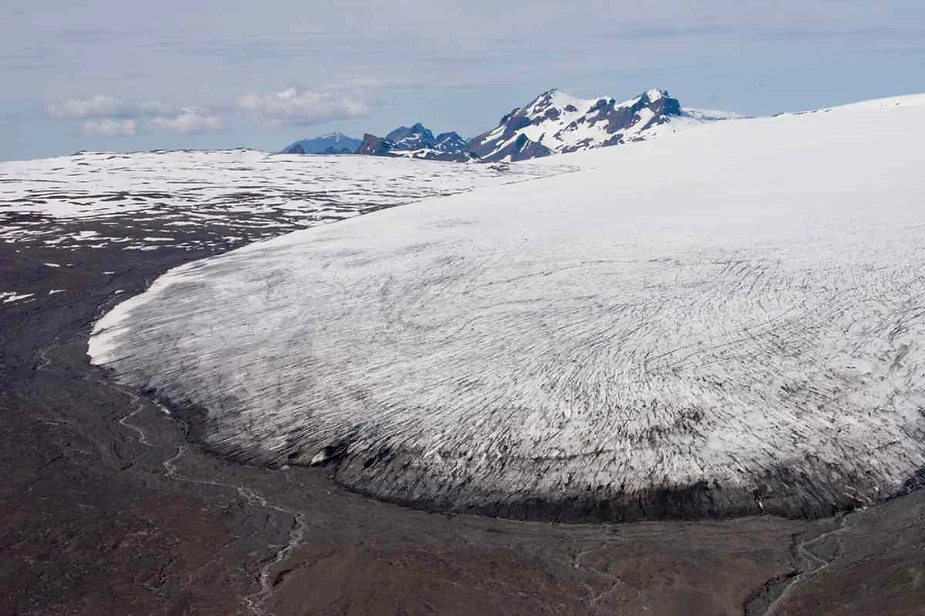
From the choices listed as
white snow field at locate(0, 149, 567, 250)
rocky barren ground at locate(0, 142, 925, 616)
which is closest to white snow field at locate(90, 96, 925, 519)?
rocky barren ground at locate(0, 142, 925, 616)

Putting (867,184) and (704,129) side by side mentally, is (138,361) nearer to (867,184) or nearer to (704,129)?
(867,184)

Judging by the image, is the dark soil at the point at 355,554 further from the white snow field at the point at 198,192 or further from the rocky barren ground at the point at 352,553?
the white snow field at the point at 198,192

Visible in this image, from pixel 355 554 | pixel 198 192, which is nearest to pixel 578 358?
pixel 355 554

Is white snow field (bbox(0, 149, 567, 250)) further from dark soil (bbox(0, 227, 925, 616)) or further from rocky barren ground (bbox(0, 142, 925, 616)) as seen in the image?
dark soil (bbox(0, 227, 925, 616))

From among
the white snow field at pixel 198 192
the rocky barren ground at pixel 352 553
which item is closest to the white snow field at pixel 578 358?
the rocky barren ground at pixel 352 553

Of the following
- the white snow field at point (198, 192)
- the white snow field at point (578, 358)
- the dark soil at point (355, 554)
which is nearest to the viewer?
the dark soil at point (355, 554)
